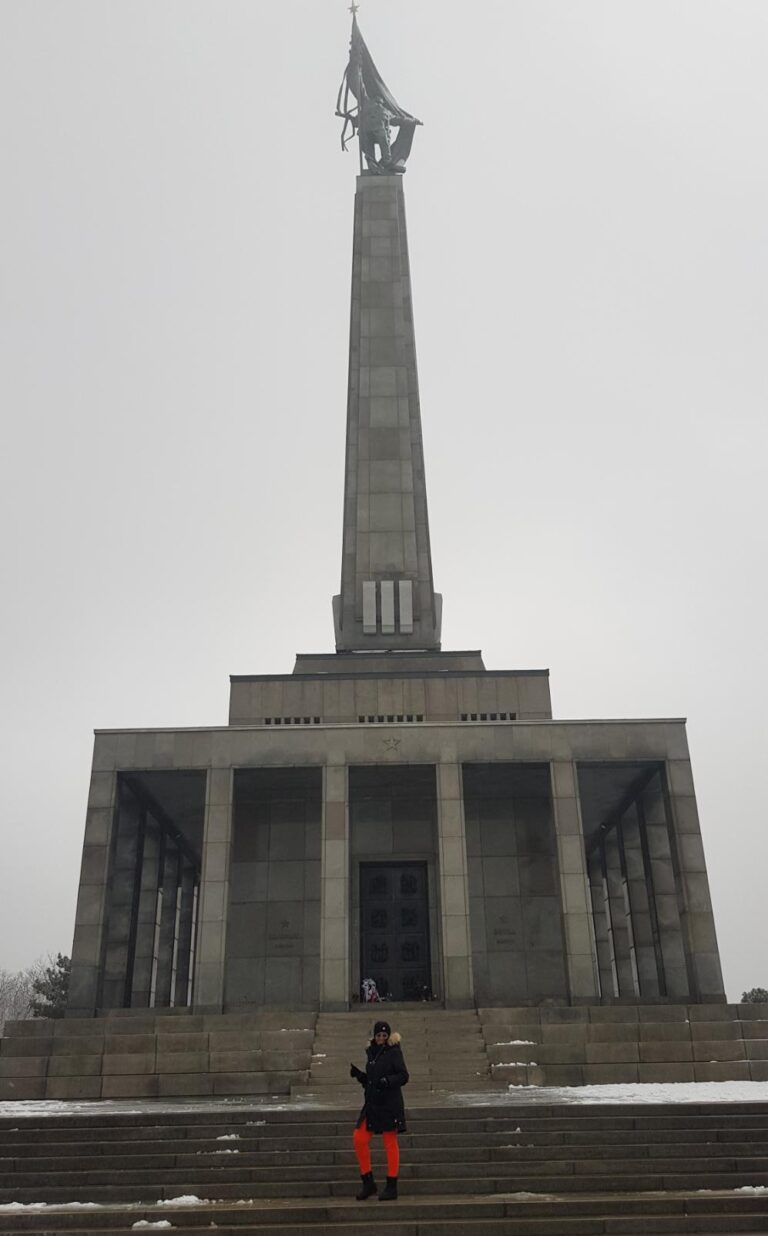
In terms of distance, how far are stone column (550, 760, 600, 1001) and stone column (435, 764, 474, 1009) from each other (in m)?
2.43

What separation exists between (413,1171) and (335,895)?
13929 millimetres

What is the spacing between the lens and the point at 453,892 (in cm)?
2488

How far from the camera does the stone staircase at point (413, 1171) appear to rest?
9391 mm

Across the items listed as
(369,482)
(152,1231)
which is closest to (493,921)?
(369,482)

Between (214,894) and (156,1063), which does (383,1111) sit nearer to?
(156,1063)

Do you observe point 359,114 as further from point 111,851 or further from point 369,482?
point 111,851

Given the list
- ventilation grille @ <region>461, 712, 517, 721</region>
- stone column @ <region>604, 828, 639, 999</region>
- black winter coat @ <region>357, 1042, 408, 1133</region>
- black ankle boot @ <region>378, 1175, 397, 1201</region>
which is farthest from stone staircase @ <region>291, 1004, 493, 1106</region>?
stone column @ <region>604, 828, 639, 999</region>

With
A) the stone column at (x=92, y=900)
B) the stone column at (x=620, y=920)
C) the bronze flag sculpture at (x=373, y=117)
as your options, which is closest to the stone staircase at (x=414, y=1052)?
the stone column at (x=92, y=900)

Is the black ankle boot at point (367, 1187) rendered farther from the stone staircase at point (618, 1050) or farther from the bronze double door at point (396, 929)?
→ the bronze double door at point (396, 929)

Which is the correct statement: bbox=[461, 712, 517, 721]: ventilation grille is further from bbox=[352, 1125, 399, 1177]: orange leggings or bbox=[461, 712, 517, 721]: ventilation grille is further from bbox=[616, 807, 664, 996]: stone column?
bbox=[352, 1125, 399, 1177]: orange leggings

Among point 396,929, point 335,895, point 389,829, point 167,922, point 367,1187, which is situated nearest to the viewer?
point 367,1187

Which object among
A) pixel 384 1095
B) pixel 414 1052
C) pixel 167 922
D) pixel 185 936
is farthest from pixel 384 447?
pixel 384 1095

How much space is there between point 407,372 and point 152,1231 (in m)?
32.1

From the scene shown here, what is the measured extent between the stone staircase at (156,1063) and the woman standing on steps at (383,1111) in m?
7.48
